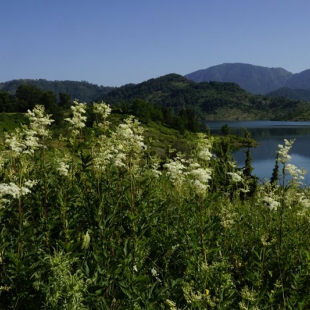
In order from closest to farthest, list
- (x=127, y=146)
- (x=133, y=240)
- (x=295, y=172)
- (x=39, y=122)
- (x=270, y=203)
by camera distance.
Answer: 1. (x=133, y=240)
2. (x=127, y=146)
3. (x=270, y=203)
4. (x=295, y=172)
5. (x=39, y=122)

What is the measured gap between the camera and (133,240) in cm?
459

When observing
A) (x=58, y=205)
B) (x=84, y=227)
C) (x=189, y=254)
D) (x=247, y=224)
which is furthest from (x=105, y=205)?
(x=247, y=224)

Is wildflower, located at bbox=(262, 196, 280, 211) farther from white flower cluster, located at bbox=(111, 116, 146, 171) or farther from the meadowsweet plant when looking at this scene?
the meadowsweet plant

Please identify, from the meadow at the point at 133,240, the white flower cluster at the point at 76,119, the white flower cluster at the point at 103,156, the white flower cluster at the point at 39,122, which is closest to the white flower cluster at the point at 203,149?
the meadow at the point at 133,240

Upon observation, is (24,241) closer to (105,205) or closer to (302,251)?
(105,205)

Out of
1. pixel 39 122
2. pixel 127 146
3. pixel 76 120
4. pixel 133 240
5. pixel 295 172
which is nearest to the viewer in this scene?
pixel 133 240

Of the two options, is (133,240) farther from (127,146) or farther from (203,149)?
(203,149)

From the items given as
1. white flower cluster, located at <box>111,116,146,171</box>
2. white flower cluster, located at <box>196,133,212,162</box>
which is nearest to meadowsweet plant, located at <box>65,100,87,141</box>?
white flower cluster, located at <box>111,116,146,171</box>

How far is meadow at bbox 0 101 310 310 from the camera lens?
415 cm

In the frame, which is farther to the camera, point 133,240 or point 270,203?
point 270,203

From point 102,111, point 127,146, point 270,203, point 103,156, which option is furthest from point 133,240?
point 102,111

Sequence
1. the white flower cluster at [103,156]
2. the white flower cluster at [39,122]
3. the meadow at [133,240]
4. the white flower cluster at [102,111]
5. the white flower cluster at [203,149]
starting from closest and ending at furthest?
the meadow at [133,240] → the white flower cluster at [103,156] → the white flower cluster at [203,149] → the white flower cluster at [39,122] → the white flower cluster at [102,111]

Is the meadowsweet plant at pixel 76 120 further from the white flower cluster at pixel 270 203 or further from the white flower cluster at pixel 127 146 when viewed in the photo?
the white flower cluster at pixel 270 203

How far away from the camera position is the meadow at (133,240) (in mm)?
4148
